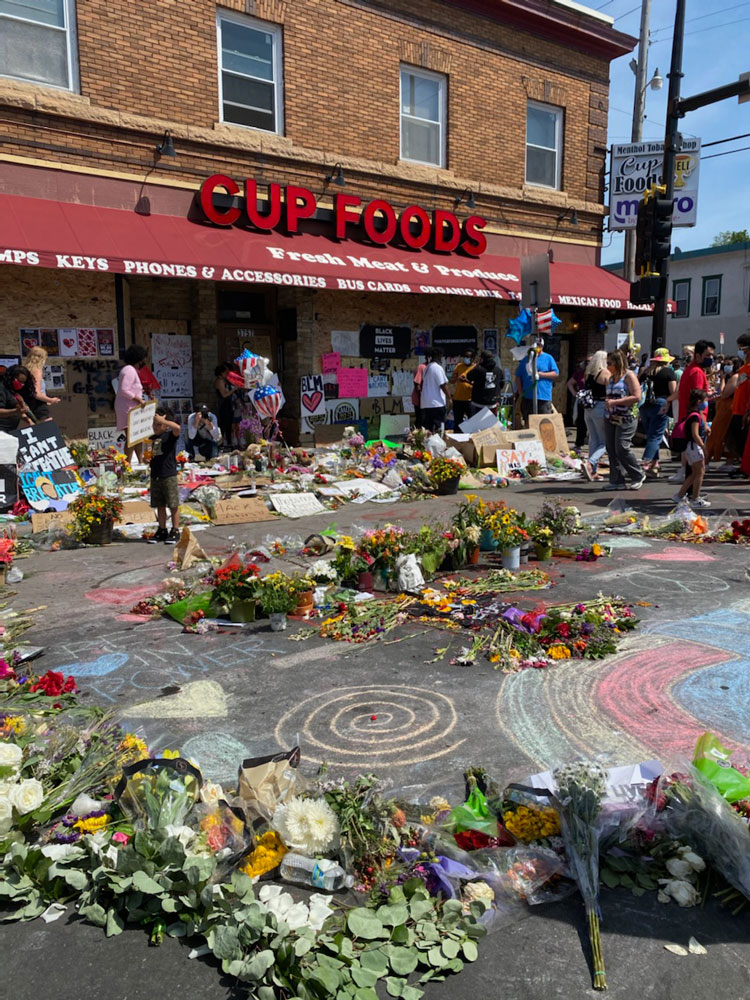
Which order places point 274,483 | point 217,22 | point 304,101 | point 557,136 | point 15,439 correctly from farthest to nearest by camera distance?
point 557,136 → point 304,101 → point 217,22 → point 274,483 → point 15,439

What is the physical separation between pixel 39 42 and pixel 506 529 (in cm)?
1057

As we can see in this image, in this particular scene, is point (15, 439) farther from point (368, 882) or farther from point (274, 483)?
point (368, 882)

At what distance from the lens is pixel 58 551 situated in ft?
27.7

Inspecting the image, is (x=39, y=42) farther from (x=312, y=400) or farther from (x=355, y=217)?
(x=312, y=400)

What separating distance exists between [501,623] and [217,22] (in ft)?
41.2

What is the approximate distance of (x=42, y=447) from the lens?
1002 cm

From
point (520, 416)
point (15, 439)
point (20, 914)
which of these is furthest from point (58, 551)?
point (520, 416)

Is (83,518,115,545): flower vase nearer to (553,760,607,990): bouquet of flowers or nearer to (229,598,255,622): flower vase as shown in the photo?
(229,598,255,622): flower vase

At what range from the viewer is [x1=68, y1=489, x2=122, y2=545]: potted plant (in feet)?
27.6

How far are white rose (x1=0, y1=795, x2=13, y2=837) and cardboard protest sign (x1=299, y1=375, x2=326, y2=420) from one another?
12440 mm

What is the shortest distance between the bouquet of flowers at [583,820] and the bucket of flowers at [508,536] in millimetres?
4097

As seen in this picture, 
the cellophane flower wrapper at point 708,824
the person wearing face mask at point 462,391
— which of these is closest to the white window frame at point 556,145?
the person wearing face mask at point 462,391

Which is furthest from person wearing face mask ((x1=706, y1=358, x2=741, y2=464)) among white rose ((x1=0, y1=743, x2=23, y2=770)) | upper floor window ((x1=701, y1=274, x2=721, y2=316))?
upper floor window ((x1=701, y1=274, x2=721, y2=316))

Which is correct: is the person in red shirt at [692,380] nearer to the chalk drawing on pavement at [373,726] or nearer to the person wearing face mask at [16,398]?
the chalk drawing on pavement at [373,726]
